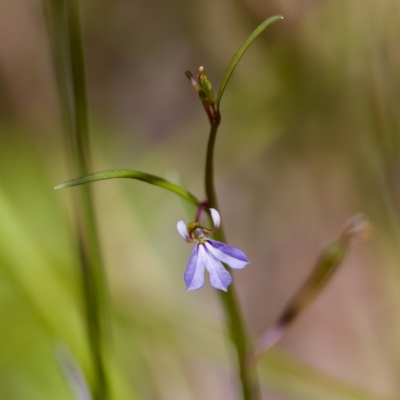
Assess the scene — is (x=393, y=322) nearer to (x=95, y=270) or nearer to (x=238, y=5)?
(x=95, y=270)

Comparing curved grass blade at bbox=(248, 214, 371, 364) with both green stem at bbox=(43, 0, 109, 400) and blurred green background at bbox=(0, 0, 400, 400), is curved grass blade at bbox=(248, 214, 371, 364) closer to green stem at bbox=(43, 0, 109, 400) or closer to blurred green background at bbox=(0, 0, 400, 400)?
green stem at bbox=(43, 0, 109, 400)

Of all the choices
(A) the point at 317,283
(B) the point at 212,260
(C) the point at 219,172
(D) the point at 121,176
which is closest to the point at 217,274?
(B) the point at 212,260

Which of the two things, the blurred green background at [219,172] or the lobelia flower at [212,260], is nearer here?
the lobelia flower at [212,260]

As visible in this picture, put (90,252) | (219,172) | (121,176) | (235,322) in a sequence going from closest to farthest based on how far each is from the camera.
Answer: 1. (121,176)
2. (235,322)
3. (90,252)
4. (219,172)

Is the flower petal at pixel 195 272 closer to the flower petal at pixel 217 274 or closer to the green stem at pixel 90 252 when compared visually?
the flower petal at pixel 217 274

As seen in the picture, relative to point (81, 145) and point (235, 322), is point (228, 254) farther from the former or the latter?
point (81, 145)

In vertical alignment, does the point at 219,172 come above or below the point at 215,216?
below

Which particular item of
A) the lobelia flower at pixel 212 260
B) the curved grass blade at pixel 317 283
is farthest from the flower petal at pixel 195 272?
the curved grass blade at pixel 317 283
